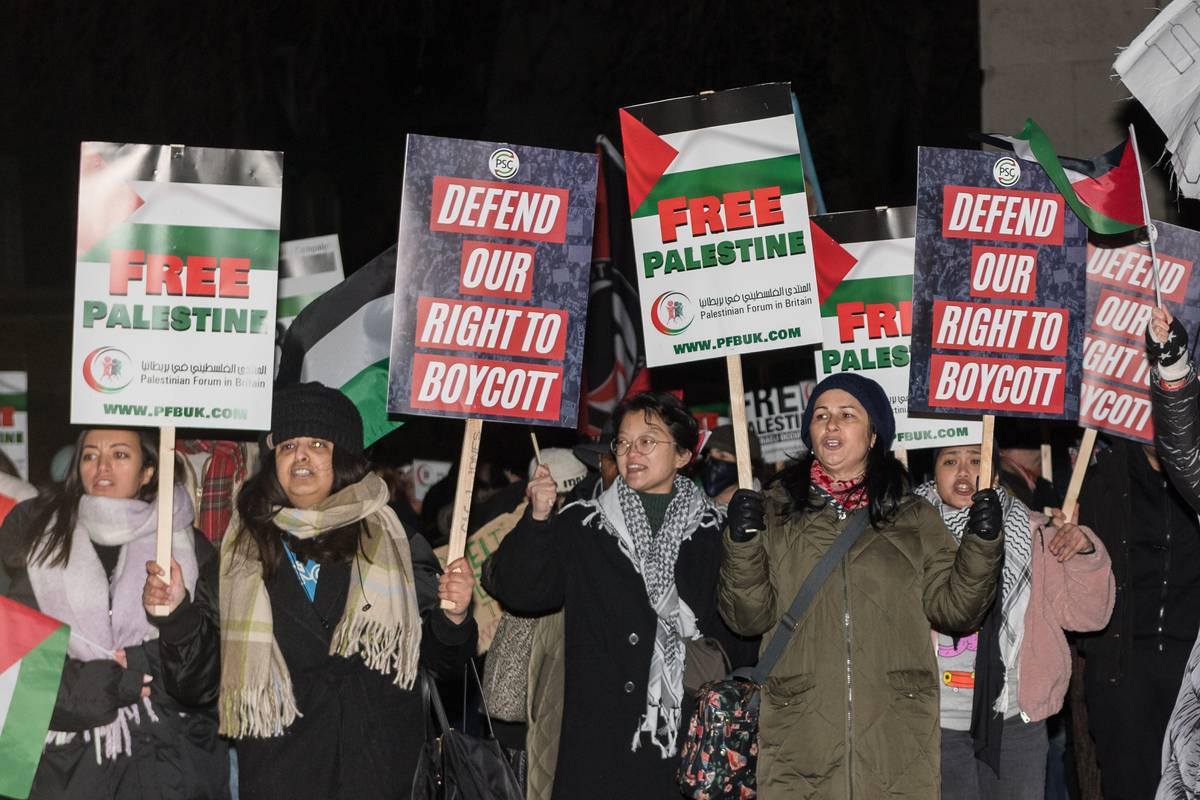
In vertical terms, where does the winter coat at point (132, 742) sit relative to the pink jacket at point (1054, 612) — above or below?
below

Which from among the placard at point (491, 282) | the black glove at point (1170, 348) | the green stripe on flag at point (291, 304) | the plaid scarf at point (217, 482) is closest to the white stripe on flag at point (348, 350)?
the plaid scarf at point (217, 482)

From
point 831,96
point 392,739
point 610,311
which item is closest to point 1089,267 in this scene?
point 610,311

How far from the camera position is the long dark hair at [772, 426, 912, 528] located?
4930mm

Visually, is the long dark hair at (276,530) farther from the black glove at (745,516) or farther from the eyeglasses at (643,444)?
the black glove at (745,516)

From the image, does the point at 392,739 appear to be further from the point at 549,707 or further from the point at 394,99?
the point at 394,99

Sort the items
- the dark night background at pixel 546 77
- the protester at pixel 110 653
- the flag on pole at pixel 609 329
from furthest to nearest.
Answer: the dark night background at pixel 546 77 → the flag on pole at pixel 609 329 → the protester at pixel 110 653

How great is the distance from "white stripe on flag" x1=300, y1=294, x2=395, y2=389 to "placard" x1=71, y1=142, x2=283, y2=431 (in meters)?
1.31

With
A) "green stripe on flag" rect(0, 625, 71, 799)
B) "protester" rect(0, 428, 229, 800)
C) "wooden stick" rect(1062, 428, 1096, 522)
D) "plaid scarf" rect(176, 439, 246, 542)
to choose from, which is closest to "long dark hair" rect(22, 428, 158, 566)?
"protester" rect(0, 428, 229, 800)

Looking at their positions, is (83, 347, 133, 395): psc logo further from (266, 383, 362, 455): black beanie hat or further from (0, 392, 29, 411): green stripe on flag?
(0, 392, 29, 411): green stripe on flag

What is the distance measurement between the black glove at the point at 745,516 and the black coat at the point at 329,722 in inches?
38.6

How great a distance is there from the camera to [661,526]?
541cm

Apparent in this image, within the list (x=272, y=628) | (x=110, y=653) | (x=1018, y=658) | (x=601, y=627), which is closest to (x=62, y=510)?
(x=110, y=653)

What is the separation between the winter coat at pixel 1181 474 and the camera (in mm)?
4727

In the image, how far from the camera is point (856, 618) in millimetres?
4801
